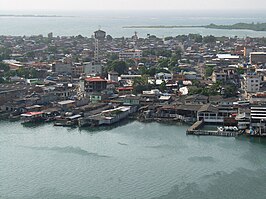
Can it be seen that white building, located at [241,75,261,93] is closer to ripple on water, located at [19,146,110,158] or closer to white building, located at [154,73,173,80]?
white building, located at [154,73,173,80]

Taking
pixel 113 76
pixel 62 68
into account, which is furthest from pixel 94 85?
pixel 62 68

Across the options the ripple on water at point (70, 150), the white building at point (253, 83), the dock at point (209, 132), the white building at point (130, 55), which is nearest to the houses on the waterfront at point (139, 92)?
the white building at point (253, 83)

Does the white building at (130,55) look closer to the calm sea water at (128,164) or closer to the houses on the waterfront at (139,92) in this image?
the houses on the waterfront at (139,92)

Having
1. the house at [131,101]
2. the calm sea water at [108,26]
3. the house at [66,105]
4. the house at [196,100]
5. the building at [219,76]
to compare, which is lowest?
the calm sea water at [108,26]

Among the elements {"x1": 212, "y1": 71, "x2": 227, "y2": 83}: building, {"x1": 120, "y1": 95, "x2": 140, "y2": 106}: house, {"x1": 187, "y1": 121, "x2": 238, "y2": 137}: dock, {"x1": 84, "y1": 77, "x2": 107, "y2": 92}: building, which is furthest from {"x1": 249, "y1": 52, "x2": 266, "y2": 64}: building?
{"x1": 187, "y1": 121, "x2": 238, "y2": 137}: dock

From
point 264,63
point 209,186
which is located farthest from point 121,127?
point 264,63

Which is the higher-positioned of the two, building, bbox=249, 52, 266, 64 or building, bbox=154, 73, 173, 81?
building, bbox=249, 52, 266, 64

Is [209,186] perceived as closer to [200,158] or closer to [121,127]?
[200,158]

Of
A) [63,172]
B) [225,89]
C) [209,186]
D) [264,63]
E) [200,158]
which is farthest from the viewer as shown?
[264,63]
